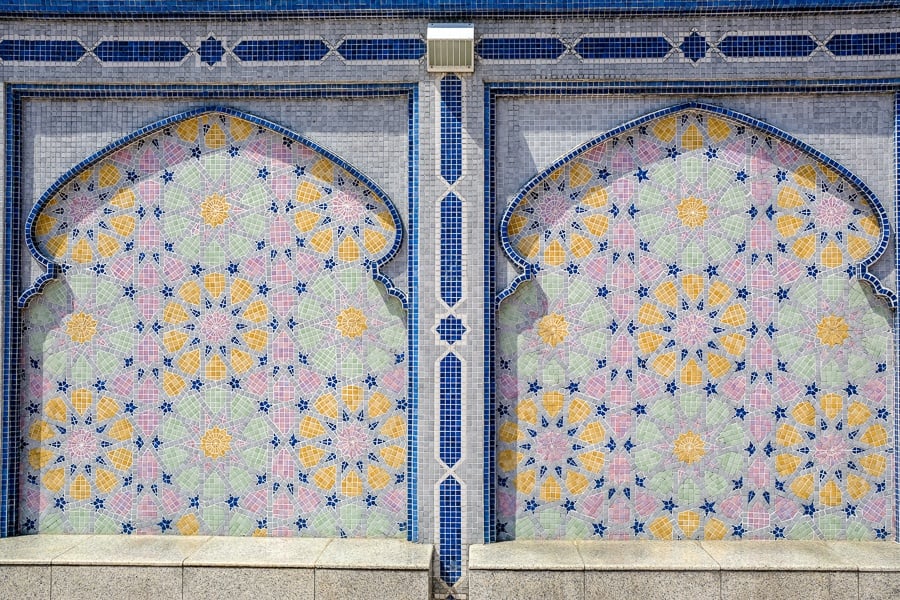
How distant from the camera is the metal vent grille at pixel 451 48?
2918mm

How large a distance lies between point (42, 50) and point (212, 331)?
147cm

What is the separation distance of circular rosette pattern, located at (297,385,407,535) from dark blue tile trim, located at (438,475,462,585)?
21 cm

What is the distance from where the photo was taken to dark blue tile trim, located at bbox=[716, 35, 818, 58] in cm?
304

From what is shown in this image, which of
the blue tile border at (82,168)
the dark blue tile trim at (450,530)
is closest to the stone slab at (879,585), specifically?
the dark blue tile trim at (450,530)

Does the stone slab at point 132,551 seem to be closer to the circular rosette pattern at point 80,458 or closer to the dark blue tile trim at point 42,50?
the circular rosette pattern at point 80,458

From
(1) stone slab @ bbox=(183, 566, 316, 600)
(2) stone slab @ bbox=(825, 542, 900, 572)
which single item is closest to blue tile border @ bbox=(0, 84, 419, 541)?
(1) stone slab @ bbox=(183, 566, 316, 600)

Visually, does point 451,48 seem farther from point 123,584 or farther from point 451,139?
point 123,584

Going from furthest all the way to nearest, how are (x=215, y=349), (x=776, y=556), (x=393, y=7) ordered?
(x=215, y=349), (x=393, y=7), (x=776, y=556)

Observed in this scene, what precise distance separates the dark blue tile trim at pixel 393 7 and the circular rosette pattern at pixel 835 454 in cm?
173

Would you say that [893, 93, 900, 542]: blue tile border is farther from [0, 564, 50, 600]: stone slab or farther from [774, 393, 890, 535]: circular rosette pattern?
[0, 564, 50, 600]: stone slab

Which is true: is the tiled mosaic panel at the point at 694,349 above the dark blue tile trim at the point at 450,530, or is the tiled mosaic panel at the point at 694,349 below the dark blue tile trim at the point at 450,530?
above

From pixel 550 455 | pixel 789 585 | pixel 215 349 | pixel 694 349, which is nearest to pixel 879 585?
pixel 789 585

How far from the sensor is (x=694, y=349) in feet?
10.1

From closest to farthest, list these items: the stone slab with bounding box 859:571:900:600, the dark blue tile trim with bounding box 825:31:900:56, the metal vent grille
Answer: the stone slab with bounding box 859:571:900:600 < the metal vent grille < the dark blue tile trim with bounding box 825:31:900:56
